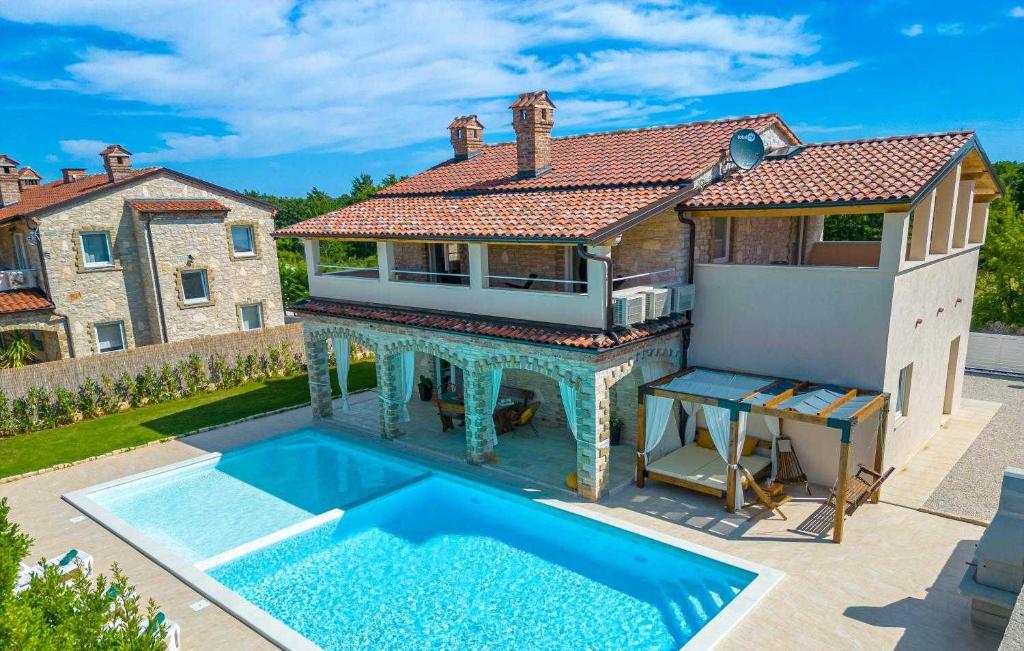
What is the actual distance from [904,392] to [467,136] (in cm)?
1785

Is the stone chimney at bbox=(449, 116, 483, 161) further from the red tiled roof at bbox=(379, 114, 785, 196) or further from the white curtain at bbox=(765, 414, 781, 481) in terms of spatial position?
the white curtain at bbox=(765, 414, 781, 481)

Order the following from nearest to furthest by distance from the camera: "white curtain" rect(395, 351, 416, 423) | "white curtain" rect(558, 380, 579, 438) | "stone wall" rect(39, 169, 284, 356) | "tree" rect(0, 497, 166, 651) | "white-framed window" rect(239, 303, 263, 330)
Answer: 1. "tree" rect(0, 497, 166, 651)
2. "white curtain" rect(558, 380, 579, 438)
3. "white curtain" rect(395, 351, 416, 423)
4. "stone wall" rect(39, 169, 284, 356)
5. "white-framed window" rect(239, 303, 263, 330)

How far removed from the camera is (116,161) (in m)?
32.2

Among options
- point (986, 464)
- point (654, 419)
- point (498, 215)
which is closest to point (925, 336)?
point (986, 464)

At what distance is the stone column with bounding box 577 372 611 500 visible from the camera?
1530 centimetres

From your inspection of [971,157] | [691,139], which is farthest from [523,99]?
[971,157]

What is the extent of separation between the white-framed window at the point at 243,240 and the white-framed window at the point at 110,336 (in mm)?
6502

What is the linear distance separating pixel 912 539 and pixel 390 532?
11442mm

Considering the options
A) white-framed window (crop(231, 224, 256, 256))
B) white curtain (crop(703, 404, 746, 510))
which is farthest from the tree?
white-framed window (crop(231, 224, 256, 256))

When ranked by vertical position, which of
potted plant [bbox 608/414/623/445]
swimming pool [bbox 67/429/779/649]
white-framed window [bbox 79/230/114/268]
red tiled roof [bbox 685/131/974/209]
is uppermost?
red tiled roof [bbox 685/131/974/209]

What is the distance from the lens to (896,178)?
14.9m

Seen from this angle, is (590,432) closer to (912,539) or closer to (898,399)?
(912,539)

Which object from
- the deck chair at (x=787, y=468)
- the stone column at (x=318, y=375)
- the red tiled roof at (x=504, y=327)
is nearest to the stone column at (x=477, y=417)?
the red tiled roof at (x=504, y=327)

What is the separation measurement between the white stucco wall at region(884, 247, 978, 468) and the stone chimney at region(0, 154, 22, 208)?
41.8 meters
